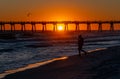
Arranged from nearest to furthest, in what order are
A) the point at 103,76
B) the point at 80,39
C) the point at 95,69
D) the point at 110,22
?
the point at 103,76
the point at 95,69
the point at 80,39
the point at 110,22

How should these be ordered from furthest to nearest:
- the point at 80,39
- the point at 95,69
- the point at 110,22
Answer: the point at 110,22, the point at 80,39, the point at 95,69

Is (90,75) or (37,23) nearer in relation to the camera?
(90,75)

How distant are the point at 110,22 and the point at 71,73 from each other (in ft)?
413

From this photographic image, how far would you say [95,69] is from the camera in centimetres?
1659

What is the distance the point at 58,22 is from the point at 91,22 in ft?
40.2

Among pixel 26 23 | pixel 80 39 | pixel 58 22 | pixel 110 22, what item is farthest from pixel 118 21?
pixel 80 39

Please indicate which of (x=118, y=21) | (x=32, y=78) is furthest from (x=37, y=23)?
(x=32, y=78)

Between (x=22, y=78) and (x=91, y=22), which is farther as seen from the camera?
(x=91, y=22)

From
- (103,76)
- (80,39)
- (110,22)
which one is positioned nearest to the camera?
(103,76)

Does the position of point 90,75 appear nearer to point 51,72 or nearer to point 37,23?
point 51,72

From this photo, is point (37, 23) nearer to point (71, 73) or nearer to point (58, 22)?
point (58, 22)

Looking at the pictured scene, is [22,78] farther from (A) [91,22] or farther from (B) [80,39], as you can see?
(A) [91,22]

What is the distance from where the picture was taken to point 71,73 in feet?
52.6

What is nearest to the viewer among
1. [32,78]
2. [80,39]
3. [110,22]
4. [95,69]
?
[32,78]
